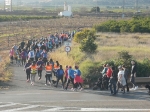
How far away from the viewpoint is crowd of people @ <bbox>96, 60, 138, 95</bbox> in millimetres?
19234

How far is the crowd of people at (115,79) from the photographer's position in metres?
19.2

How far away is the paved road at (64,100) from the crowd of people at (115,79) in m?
0.43

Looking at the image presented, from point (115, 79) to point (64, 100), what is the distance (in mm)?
3044

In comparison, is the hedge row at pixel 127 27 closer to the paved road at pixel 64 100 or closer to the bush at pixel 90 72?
the bush at pixel 90 72

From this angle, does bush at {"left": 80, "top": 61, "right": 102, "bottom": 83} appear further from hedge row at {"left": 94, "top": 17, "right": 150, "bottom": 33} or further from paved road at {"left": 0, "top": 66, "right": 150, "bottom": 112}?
hedge row at {"left": 94, "top": 17, "right": 150, "bottom": 33}

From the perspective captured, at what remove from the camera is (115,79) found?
19672mm

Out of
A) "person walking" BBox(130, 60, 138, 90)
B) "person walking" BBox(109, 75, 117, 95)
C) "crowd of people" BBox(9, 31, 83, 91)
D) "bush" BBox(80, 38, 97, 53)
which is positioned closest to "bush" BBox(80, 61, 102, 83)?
"crowd of people" BBox(9, 31, 83, 91)

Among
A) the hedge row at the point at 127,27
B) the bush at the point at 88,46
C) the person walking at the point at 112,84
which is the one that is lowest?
the person walking at the point at 112,84

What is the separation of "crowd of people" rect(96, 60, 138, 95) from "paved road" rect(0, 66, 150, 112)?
1.40 feet

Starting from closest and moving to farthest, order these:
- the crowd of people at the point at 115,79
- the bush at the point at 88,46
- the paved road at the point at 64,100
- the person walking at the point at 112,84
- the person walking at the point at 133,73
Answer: the paved road at the point at 64,100 → the person walking at the point at 112,84 → the crowd of people at the point at 115,79 → the person walking at the point at 133,73 → the bush at the point at 88,46

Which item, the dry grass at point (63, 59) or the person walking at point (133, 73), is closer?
the person walking at point (133, 73)

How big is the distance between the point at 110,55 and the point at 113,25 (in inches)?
1169

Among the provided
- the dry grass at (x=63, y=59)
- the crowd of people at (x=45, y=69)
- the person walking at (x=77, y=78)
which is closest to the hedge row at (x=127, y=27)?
the dry grass at (x=63, y=59)

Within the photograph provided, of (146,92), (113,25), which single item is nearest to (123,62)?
(146,92)
